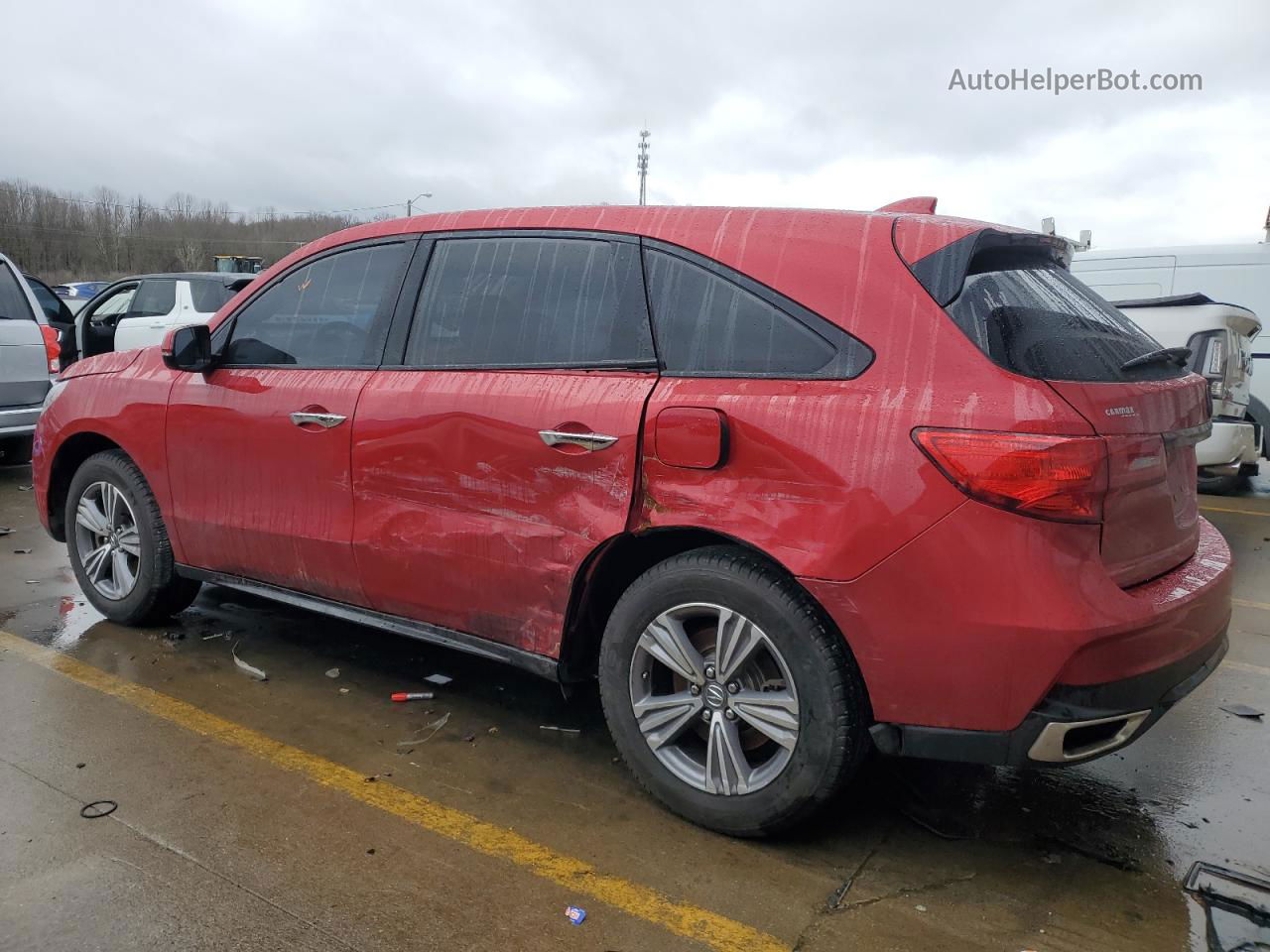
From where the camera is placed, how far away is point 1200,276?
10.9 meters

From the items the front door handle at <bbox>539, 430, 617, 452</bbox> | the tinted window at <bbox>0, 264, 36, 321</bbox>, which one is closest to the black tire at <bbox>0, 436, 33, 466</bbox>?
the tinted window at <bbox>0, 264, 36, 321</bbox>

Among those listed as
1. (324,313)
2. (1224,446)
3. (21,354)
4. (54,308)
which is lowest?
(1224,446)

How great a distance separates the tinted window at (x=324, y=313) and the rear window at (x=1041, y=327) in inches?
79.8

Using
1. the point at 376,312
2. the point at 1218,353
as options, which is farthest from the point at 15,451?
the point at 1218,353

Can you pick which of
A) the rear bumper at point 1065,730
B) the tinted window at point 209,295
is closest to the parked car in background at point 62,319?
the tinted window at point 209,295

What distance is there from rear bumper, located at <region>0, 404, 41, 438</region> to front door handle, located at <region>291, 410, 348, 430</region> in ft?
18.1

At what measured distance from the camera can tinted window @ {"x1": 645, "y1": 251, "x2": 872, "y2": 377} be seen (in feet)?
8.64

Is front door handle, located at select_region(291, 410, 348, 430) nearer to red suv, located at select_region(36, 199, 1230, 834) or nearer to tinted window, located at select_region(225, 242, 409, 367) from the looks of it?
red suv, located at select_region(36, 199, 1230, 834)

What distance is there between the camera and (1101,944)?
2.37 m

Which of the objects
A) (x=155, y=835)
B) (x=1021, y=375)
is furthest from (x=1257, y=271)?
(x=155, y=835)

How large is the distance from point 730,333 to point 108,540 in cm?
321

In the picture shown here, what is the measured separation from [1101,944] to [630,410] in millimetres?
1772

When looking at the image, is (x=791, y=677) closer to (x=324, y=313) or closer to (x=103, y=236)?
(x=324, y=313)

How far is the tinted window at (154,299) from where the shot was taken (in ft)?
40.5
